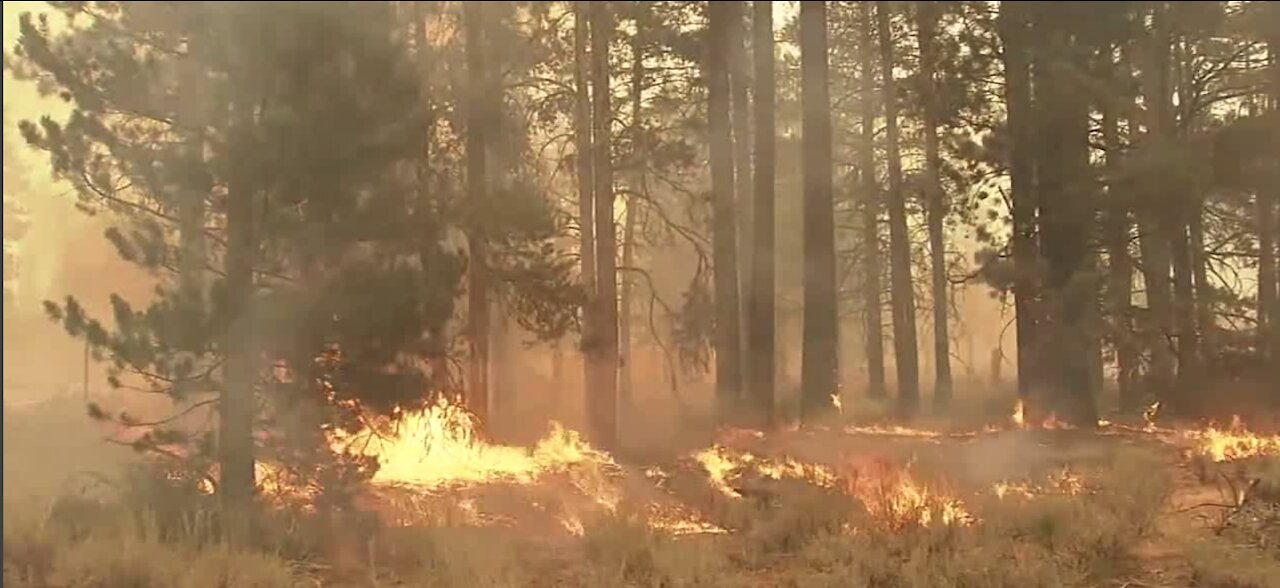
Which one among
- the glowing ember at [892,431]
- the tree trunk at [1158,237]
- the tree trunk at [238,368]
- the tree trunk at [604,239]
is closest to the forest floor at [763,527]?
the tree trunk at [238,368]

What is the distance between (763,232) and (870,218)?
0.79m

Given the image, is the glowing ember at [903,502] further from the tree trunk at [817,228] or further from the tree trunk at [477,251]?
the tree trunk at [477,251]

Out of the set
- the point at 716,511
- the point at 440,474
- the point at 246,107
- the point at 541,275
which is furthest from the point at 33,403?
the point at 541,275

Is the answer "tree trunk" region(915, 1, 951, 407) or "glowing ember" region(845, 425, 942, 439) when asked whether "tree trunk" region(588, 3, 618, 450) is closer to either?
"glowing ember" region(845, 425, 942, 439)

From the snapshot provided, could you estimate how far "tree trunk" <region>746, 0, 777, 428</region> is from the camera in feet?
22.8

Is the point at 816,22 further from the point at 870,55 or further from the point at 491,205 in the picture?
the point at 491,205

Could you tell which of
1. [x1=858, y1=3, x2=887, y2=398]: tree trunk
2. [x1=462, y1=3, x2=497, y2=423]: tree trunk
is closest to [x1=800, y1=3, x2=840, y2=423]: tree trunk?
[x1=858, y1=3, x2=887, y2=398]: tree trunk

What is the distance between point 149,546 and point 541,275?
9.73 feet

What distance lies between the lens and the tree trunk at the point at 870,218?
6.15m

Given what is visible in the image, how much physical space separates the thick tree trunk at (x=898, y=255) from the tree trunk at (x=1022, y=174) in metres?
0.74

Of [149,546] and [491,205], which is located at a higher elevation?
[491,205]

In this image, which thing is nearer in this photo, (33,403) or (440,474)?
(33,403)

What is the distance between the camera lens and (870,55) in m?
6.05

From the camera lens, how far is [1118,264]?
5.39 metres
